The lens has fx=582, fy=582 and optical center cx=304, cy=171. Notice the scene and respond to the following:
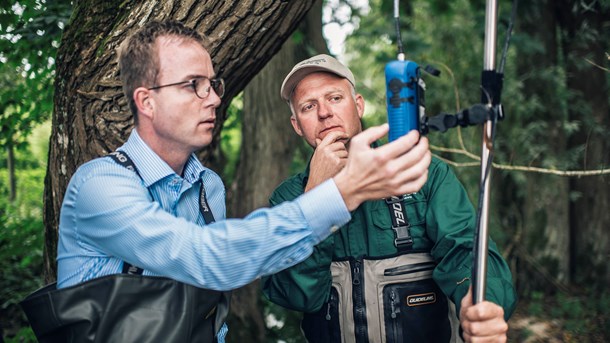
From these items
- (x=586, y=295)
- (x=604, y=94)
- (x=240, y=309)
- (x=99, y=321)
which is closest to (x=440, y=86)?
(x=604, y=94)

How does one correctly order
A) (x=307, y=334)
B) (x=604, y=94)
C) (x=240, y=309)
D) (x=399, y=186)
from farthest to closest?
(x=604, y=94)
(x=240, y=309)
(x=307, y=334)
(x=399, y=186)

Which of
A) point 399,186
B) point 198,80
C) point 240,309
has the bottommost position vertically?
point 240,309

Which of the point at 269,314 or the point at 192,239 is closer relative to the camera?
the point at 192,239

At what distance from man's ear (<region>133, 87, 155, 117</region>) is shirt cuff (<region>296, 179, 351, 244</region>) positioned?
0.77 meters

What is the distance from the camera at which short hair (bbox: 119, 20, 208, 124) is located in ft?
6.99

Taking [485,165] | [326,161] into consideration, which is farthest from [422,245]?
[485,165]

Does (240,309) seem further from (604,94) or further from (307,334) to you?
(604,94)

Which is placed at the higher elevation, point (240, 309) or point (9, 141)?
point (9, 141)

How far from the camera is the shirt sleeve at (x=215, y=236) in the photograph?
1.73 meters

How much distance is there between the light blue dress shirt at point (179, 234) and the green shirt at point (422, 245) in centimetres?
67

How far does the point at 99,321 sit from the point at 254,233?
62 cm

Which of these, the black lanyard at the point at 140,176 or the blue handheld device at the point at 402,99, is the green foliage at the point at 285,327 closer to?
the black lanyard at the point at 140,176

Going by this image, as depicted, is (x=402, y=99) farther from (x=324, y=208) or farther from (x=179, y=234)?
(x=179, y=234)

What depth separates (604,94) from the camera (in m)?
7.41
